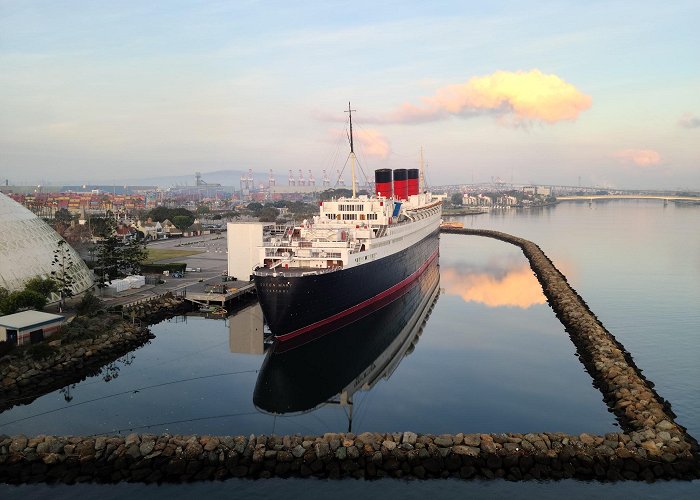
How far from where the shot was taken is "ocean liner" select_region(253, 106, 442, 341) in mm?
27594

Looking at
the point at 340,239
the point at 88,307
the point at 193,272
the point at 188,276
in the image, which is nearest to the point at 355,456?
the point at 340,239

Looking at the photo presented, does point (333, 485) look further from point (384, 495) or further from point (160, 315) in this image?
point (160, 315)

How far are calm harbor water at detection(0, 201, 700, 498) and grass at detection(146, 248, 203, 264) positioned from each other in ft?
73.7

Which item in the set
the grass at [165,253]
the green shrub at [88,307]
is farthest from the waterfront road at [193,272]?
the green shrub at [88,307]

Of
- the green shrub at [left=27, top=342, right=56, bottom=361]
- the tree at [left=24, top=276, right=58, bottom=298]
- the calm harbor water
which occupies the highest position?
the tree at [left=24, top=276, right=58, bottom=298]

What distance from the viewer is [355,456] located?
659 inches

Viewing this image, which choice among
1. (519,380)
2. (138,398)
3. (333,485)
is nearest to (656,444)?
(519,380)

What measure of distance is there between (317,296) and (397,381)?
6507 mm

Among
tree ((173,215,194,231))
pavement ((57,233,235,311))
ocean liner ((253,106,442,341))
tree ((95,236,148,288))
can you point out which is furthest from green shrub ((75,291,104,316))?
tree ((173,215,194,231))

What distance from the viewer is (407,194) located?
211 ft

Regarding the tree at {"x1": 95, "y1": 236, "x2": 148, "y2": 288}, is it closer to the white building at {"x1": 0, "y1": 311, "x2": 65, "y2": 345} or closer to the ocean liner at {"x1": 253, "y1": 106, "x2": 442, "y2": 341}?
the white building at {"x1": 0, "y1": 311, "x2": 65, "y2": 345}

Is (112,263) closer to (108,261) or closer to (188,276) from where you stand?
(108,261)

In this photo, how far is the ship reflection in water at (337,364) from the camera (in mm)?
22797

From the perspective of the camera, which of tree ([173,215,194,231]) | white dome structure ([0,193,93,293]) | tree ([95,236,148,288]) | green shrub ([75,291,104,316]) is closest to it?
green shrub ([75,291,104,316])
